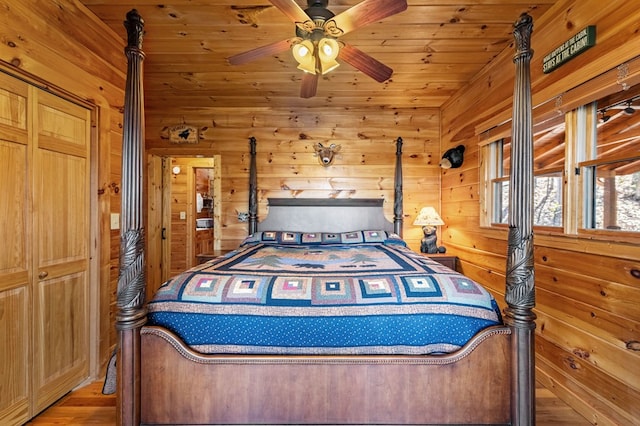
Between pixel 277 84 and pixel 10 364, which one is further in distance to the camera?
pixel 277 84

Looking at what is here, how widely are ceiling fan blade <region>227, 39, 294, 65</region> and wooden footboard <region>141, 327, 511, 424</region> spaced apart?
1.65 meters

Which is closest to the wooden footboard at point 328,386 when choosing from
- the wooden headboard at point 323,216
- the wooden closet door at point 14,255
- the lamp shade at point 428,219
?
the wooden closet door at point 14,255

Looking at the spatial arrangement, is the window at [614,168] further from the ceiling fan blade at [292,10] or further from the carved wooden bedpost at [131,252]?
the carved wooden bedpost at [131,252]

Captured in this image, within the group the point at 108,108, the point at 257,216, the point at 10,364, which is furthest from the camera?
the point at 257,216

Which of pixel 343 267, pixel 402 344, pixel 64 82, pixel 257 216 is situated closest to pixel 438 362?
pixel 402 344

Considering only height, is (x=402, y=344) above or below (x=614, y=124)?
below

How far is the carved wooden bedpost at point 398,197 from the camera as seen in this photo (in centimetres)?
384

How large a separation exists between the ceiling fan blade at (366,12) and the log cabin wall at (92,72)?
63.8 inches

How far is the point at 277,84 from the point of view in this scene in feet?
11.0

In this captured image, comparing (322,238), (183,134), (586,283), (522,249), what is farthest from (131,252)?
(183,134)

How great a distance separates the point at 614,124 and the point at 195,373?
2.51m

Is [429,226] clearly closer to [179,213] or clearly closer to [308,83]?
[308,83]

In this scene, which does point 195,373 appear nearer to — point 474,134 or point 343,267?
point 343,267

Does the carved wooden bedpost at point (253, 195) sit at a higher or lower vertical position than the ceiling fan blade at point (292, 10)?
lower
